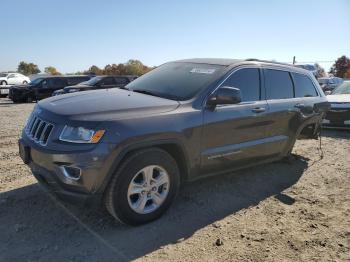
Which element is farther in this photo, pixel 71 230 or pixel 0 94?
pixel 0 94

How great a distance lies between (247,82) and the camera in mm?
5227

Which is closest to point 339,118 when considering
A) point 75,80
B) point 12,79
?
point 75,80

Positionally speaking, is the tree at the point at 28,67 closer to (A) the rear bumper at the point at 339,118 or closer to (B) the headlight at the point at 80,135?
(A) the rear bumper at the point at 339,118

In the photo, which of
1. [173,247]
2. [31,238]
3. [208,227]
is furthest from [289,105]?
[31,238]

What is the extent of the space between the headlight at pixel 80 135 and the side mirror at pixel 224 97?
4.83 feet

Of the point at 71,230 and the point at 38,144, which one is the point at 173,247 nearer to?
the point at 71,230

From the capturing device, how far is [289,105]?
5.83 meters

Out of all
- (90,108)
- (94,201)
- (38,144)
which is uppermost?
(90,108)

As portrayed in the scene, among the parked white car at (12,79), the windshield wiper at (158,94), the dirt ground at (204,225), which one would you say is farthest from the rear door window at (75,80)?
the windshield wiper at (158,94)

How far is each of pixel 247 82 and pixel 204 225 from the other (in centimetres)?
207

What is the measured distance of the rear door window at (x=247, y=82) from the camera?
4.98 meters

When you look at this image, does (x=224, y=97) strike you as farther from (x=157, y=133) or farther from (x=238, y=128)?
(x=157, y=133)

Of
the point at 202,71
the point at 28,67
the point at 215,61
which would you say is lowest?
the point at 28,67

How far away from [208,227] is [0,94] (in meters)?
23.2
